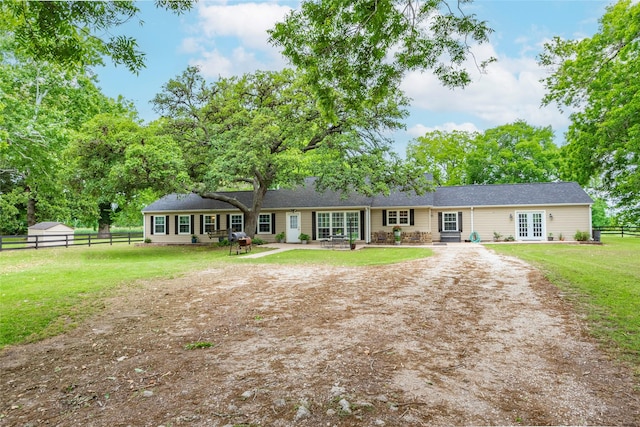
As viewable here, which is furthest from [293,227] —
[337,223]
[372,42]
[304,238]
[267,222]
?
[372,42]

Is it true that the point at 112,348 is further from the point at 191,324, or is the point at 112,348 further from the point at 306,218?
the point at 306,218

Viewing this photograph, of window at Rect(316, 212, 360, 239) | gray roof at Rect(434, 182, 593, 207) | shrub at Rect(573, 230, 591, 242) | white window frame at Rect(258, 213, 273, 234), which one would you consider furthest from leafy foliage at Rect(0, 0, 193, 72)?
shrub at Rect(573, 230, 591, 242)

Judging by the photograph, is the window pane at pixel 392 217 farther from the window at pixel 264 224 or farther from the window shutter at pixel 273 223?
the window at pixel 264 224

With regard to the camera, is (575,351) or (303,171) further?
(303,171)

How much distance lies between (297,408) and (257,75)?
1898cm

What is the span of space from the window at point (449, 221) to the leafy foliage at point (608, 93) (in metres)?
9.70

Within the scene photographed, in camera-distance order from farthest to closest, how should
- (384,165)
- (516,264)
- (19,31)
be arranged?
(384,165)
(516,264)
(19,31)

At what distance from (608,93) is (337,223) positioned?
1472 centimetres

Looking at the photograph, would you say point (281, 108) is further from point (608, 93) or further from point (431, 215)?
point (608, 93)

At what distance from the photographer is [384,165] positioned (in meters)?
18.4

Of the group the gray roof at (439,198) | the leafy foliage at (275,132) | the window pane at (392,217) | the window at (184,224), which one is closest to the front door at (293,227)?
the gray roof at (439,198)

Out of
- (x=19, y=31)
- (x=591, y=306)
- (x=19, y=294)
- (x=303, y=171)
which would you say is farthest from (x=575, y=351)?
(x=303, y=171)

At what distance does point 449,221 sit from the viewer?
75.0 ft

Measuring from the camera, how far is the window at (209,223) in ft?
81.0
